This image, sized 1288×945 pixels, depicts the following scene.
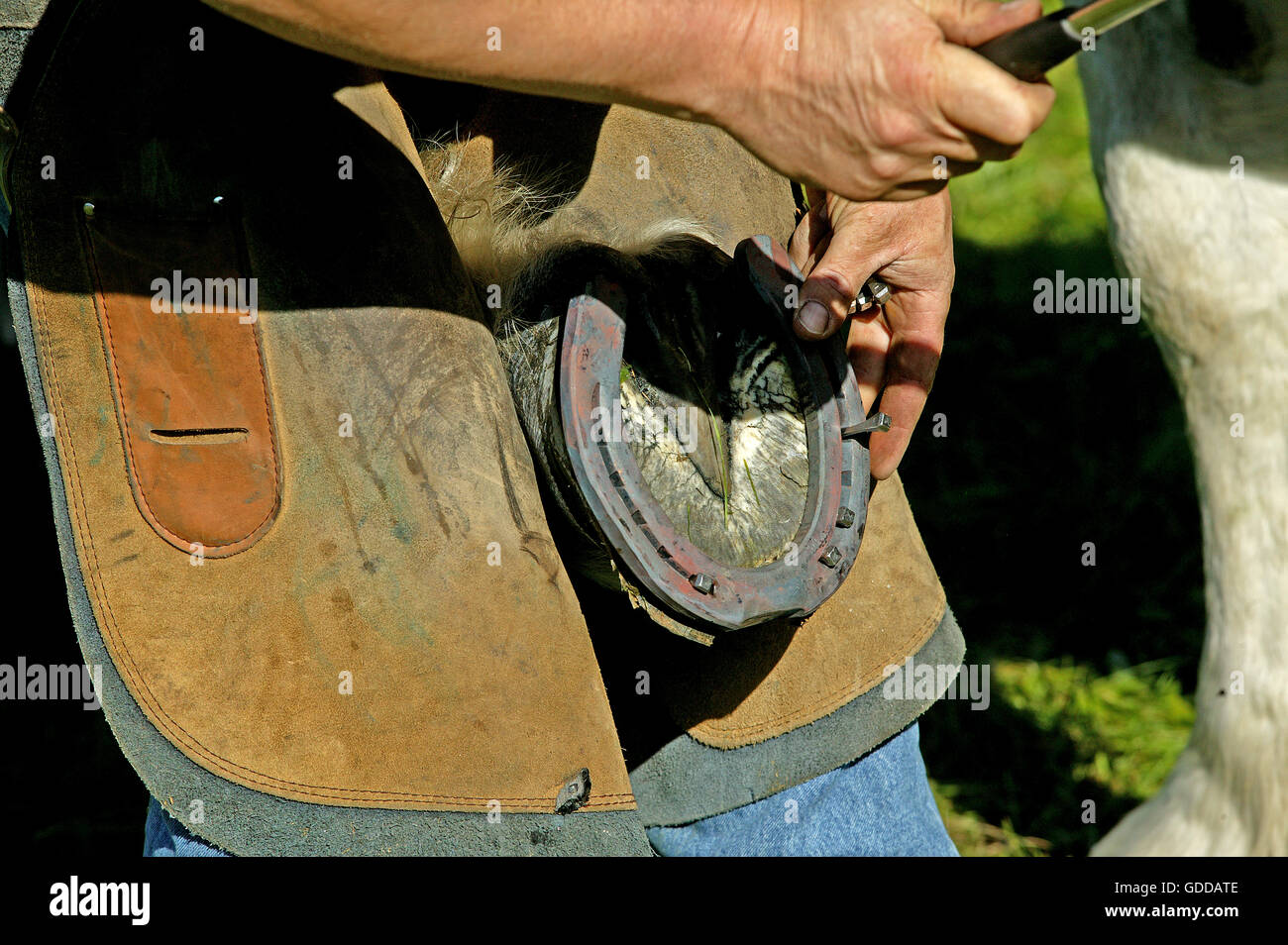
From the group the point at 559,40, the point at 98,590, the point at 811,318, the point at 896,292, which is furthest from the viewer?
the point at 896,292

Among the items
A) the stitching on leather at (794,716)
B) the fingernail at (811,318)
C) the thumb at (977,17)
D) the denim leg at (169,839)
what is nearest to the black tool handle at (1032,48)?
the thumb at (977,17)

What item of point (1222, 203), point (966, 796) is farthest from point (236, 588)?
point (966, 796)

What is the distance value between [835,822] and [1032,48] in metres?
0.86

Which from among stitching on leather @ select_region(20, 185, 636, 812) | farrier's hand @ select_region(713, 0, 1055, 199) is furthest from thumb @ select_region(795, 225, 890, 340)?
stitching on leather @ select_region(20, 185, 636, 812)

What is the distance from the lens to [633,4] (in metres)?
0.86

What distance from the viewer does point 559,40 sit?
85 centimetres

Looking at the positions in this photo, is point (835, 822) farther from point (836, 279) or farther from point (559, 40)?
point (559, 40)

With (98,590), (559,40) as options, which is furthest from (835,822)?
(559,40)

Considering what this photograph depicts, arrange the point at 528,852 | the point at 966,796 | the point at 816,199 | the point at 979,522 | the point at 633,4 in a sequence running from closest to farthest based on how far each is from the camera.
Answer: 1. the point at 633,4
2. the point at 528,852
3. the point at 816,199
4. the point at 966,796
5. the point at 979,522

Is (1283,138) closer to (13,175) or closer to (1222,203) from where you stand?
(1222,203)

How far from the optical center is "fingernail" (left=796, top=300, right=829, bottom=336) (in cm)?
116

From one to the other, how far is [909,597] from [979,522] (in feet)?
4.40

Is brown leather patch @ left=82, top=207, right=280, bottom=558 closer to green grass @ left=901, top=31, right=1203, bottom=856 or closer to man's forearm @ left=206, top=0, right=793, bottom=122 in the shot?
man's forearm @ left=206, top=0, right=793, bottom=122
